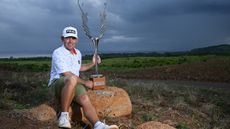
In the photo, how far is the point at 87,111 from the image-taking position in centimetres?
822

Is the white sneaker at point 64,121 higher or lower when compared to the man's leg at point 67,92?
lower

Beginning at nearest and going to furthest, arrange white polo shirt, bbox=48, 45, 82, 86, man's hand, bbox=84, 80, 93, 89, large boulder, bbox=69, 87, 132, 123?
1. white polo shirt, bbox=48, 45, 82, 86
2. man's hand, bbox=84, 80, 93, 89
3. large boulder, bbox=69, 87, 132, 123

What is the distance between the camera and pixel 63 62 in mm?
8242

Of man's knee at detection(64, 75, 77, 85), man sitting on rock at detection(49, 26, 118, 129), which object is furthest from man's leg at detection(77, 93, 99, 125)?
man's knee at detection(64, 75, 77, 85)

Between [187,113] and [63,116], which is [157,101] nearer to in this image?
[187,113]

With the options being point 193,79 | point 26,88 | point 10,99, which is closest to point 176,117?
point 10,99

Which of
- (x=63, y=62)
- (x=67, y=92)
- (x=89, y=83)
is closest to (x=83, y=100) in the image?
(x=67, y=92)

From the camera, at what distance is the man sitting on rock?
26.8 ft

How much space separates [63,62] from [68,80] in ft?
1.29

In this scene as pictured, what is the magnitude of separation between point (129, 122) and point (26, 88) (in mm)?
6913

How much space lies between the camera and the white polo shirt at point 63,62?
27.0ft

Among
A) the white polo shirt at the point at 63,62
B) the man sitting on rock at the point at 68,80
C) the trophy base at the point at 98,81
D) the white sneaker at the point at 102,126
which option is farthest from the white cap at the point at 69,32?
the white sneaker at the point at 102,126

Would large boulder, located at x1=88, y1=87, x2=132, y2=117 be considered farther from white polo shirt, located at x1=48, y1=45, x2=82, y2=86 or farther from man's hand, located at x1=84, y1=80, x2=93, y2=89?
white polo shirt, located at x1=48, y1=45, x2=82, y2=86

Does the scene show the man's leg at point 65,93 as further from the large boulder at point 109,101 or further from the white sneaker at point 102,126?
the large boulder at point 109,101
